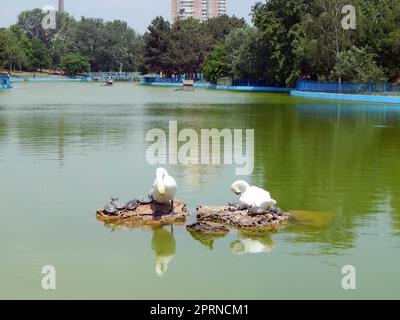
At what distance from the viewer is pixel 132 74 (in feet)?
454

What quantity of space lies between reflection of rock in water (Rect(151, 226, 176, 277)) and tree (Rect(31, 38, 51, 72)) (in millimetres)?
127539

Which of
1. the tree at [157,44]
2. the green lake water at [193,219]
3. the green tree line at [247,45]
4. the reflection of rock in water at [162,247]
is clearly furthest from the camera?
the tree at [157,44]

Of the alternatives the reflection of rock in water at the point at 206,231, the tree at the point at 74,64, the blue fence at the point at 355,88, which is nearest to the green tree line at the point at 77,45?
the tree at the point at 74,64

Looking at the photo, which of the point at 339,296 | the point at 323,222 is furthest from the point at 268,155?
the point at 339,296

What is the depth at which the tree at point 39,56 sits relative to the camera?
13250cm

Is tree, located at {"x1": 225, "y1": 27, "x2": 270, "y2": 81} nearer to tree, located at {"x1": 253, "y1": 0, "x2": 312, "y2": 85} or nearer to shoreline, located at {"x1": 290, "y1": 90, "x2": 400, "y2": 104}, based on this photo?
tree, located at {"x1": 253, "y1": 0, "x2": 312, "y2": 85}

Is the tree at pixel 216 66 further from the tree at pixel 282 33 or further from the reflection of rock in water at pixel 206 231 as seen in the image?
the reflection of rock in water at pixel 206 231

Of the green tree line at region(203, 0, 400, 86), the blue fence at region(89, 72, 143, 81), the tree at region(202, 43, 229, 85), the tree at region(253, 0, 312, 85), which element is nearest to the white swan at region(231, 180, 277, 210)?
the green tree line at region(203, 0, 400, 86)

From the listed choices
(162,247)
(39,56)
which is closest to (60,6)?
(39,56)

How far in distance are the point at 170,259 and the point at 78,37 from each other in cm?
13664

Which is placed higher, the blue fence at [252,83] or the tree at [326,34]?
the tree at [326,34]

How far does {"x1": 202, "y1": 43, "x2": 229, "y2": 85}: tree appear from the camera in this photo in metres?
85.4

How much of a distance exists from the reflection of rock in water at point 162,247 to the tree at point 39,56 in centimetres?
12754

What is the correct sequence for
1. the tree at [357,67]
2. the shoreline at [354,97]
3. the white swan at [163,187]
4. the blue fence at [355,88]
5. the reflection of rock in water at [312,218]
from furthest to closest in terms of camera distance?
the tree at [357,67] → the blue fence at [355,88] → the shoreline at [354,97] → the reflection of rock in water at [312,218] → the white swan at [163,187]
